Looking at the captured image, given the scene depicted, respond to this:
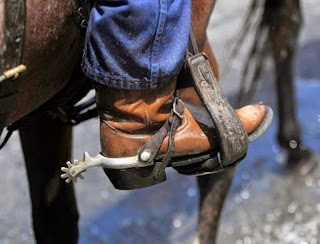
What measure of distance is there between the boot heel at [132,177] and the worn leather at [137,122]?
0.04 metres

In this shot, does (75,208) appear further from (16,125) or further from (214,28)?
(214,28)

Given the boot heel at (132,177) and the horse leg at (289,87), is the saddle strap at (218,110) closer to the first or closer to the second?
the boot heel at (132,177)

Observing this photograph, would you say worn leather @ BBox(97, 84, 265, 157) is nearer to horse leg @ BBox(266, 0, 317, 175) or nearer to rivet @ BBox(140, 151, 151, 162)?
rivet @ BBox(140, 151, 151, 162)

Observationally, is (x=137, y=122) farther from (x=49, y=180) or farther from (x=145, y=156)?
(x=49, y=180)

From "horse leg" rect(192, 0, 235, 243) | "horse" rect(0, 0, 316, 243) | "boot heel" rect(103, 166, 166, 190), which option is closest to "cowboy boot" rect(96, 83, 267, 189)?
"boot heel" rect(103, 166, 166, 190)

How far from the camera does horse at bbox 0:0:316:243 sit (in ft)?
4.08

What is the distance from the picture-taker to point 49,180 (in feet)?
5.98

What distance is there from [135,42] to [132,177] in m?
0.28

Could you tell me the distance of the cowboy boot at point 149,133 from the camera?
53.9 inches

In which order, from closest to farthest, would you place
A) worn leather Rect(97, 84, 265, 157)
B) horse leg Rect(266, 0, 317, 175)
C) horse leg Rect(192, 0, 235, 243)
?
worn leather Rect(97, 84, 265, 157) → horse leg Rect(192, 0, 235, 243) → horse leg Rect(266, 0, 317, 175)

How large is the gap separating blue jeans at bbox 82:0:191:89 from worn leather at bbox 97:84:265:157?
0.04 meters

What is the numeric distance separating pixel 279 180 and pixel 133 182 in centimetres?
140

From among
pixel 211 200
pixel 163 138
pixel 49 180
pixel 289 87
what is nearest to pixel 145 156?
pixel 163 138

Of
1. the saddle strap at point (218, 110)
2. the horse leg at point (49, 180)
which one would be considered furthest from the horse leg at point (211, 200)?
the saddle strap at point (218, 110)
